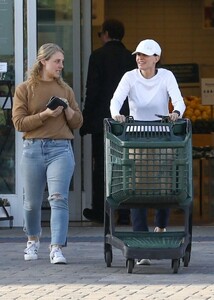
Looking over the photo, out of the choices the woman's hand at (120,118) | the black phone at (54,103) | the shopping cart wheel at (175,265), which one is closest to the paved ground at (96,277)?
the shopping cart wheel at (175,265)

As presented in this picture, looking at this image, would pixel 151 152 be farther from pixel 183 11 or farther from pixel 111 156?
pixel 183 11

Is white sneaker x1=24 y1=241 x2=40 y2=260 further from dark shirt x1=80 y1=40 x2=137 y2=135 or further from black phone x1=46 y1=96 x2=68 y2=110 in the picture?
dark shirt x1=80 y1=40 x2=137 y2=135

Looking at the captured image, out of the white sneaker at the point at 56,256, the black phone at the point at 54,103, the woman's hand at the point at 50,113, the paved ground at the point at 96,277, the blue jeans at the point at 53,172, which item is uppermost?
the black phone at the point at 54,103

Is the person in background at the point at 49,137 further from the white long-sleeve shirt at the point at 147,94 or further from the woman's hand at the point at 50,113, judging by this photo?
the white long-sleeve shirt at the point at 147,94

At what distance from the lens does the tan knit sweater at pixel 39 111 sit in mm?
9117

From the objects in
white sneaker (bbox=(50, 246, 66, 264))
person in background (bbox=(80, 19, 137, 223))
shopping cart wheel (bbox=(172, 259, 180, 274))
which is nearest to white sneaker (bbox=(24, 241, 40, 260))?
white sneaker (bbox=(50, 246, 66, 264))

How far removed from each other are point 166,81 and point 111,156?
31.8 inches

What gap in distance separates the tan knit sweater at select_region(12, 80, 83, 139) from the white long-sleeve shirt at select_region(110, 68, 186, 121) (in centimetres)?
46

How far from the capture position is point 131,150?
8.46 meters

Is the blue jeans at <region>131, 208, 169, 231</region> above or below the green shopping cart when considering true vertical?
below

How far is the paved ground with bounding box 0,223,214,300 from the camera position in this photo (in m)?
7.91

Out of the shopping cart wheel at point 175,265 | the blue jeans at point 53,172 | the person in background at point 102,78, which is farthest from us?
the person in background at point 102,78

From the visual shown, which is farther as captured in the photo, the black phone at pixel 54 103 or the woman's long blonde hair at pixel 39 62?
the woman's long blonde hair at pixel 39 62

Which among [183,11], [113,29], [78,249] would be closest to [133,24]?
[183,11]
